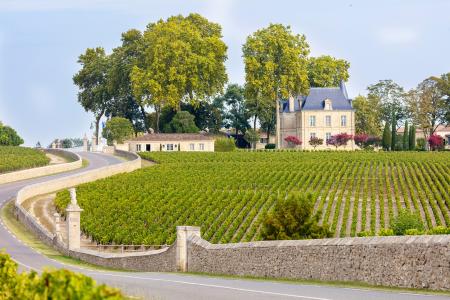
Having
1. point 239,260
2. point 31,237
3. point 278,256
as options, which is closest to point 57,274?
point 278,256

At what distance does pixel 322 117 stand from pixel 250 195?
214ft

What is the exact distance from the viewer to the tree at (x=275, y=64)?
123125 mm

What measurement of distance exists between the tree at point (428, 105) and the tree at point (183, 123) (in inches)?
1506

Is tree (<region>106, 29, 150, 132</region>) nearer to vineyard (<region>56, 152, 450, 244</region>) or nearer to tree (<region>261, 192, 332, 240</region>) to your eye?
vineyard (<region>56, 152, 450, 244</region>)

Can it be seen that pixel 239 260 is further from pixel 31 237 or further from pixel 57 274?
pixel 31 237

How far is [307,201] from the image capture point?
39.1m

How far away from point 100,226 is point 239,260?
2857cm

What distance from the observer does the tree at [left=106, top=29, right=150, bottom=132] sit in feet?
437

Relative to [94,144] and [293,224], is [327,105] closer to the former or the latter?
[94,144]

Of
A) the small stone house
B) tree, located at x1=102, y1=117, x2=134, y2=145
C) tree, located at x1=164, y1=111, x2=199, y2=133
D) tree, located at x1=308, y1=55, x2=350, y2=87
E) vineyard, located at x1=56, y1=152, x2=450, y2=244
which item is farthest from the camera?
tree, located at x1=308, y1=55, x2=350, y2=87

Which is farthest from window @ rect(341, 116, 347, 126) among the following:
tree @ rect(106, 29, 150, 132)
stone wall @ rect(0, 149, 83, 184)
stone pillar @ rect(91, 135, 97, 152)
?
stone wall @ rect(0, 149, 83, 184)

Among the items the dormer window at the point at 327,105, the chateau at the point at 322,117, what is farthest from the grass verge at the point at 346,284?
the dormer window at the point at 327,105

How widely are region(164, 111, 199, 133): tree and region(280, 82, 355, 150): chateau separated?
11862 millimetres

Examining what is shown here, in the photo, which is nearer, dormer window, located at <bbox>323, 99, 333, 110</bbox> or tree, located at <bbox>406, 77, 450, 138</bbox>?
dormer window, located at <bbox>323, 99, 333, 110</bbox>
